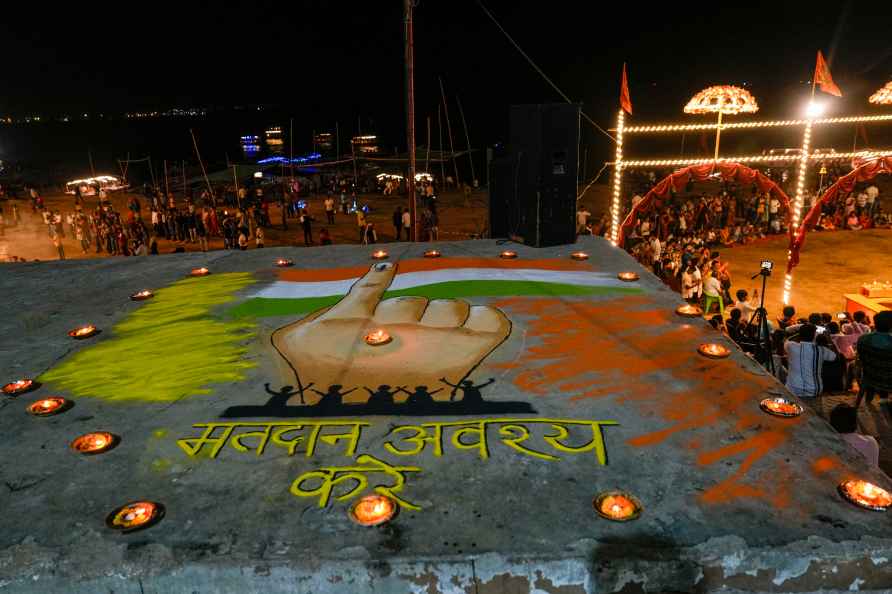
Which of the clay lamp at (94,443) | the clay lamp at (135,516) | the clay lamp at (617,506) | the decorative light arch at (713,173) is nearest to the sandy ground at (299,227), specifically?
the decorative light arch at (713,173)

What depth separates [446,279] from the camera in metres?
7.27

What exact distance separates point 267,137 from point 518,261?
178 m

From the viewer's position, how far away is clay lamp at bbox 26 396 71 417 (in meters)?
4.28

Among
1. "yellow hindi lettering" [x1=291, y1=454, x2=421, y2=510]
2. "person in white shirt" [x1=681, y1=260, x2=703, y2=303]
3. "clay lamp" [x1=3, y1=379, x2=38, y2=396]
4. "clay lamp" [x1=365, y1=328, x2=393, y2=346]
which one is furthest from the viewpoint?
"person in white shirt" [x1=681, y1=260, x2=703, y2=303]

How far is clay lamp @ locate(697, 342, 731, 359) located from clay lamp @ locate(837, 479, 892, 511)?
1818mm

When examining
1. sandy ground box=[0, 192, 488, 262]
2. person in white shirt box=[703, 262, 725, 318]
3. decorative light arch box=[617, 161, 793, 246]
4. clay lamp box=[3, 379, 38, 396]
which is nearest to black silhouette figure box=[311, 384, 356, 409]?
clay lamp box=[3, 379, 38, 396]

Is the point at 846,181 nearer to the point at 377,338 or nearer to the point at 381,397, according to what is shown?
the point at 377,338

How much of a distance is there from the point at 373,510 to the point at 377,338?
2399 millimetres

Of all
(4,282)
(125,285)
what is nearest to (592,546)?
(125,285)

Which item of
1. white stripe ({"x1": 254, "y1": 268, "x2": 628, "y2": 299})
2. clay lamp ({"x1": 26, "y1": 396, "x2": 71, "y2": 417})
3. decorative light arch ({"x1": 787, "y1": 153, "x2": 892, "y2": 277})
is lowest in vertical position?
clay lamp ({"x1": 26, "y1": 396, "x2": 71, "y2": 417})

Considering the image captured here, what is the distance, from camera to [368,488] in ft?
10.9

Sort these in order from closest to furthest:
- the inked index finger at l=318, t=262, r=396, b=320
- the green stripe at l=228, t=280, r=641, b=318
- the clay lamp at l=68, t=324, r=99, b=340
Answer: the clay lamp at l=68, t=324, r=99, b=340 < the inked index finger at l=318, t=262, r=396, b=320 < the green stripe at l=228, t=280, r=641, b=318

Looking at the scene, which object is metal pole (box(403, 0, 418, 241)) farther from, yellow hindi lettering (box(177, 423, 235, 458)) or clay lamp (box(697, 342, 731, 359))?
yellow hindi lettering (box(177, 423, 235, 458))

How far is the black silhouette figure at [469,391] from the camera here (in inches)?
172
